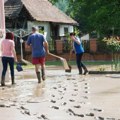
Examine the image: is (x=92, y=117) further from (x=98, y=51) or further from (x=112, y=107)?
(x=98, y=51)

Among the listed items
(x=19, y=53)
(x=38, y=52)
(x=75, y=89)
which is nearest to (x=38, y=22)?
(x=19, y=53)

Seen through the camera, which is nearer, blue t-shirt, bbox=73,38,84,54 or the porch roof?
blue t-shirt, bbox=73,38,84,54

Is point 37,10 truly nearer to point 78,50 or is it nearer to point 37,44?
point 78,50

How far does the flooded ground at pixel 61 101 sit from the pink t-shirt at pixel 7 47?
0.99 meters

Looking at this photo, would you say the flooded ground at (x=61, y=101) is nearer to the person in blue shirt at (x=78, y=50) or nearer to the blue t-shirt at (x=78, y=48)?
the person in blue shirt at (x=78, y=50)

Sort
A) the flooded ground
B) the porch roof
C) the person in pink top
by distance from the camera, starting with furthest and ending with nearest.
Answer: the porch roof → the person in pink top → the flooded ground

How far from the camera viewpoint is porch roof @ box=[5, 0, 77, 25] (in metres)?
42.9

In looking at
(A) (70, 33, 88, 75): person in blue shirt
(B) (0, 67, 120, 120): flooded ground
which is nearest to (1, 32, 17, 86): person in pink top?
(B) (0, 67, 120, 120): flooded ground

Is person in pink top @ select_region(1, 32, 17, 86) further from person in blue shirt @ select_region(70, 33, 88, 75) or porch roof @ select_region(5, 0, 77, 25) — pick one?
porch roof @ select_region(5, 0, 77, 25)

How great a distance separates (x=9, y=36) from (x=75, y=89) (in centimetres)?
310

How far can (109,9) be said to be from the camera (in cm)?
4012

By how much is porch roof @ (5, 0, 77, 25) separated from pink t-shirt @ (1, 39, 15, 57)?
1067 inches

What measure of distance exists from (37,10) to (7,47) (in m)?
30.5

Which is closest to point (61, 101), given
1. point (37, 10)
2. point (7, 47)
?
point (7, 47)
